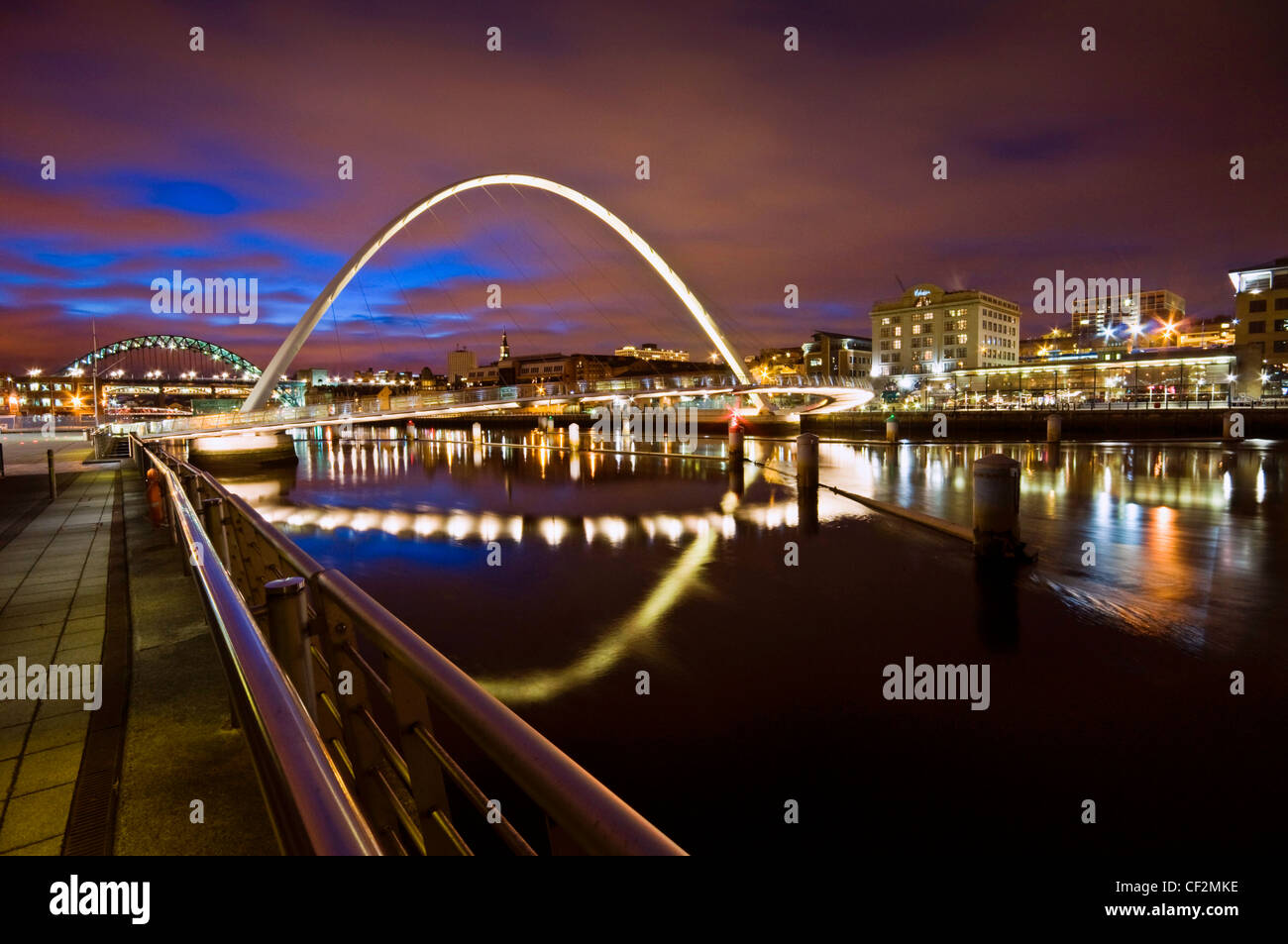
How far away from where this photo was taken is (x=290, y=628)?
2.44 meters

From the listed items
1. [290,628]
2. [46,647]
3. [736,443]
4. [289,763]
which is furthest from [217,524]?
[736,443]

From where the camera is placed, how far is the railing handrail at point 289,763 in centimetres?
128

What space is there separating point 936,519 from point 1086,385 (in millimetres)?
94999

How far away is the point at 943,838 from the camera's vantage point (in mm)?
4516

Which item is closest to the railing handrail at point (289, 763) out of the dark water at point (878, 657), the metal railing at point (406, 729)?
the metal railing at point (406, 729)

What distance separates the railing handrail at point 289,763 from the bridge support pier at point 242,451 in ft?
148

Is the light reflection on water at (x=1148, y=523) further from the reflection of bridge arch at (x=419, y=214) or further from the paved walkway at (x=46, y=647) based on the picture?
the reflection of bridge arch at (x=419, y=214)

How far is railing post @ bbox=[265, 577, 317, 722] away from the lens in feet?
7.82

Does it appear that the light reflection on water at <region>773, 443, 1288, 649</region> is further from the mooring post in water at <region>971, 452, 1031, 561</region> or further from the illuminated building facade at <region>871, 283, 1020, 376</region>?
the illuminated building facade at <region>871, 283, 1020, 376</region>

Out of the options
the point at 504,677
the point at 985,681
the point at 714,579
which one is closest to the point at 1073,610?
the point at 985,681

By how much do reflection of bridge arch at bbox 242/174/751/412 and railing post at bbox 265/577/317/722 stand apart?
49411mm
